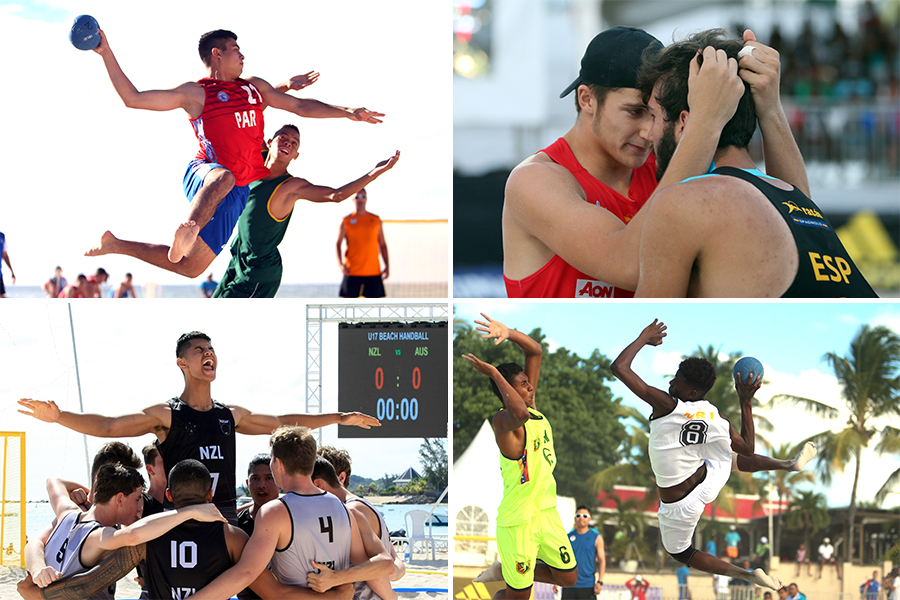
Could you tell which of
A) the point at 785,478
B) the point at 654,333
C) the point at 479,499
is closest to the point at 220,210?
the point at 479,499

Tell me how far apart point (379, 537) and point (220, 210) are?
54.2 inches

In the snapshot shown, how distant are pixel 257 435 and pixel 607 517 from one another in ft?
4.54

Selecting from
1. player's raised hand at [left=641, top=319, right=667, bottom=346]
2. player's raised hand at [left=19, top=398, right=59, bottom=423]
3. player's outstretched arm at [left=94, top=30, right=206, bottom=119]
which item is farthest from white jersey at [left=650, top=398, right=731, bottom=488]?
player's raised hand at [left=19, top=398, right=59, bottom=423]

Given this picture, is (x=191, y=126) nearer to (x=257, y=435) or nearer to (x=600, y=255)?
(x=257, y=435)

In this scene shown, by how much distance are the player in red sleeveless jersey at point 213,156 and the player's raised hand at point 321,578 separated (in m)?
1.18

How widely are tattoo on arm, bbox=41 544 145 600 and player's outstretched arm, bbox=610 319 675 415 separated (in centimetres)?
184

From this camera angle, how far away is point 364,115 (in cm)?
300

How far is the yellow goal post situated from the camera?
3.00 m

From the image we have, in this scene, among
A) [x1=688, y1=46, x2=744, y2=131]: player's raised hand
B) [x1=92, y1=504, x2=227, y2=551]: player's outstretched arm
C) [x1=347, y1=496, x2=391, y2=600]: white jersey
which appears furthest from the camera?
[x1=347, y1=496, x2=391, y2=600]: white jersey

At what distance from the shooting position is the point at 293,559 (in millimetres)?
2652

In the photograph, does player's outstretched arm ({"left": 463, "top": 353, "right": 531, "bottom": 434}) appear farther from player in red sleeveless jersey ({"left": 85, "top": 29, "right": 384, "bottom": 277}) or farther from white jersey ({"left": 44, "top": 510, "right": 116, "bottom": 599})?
white jersey ({"left": 44, "top": 510, "right": 116, "bottom": 599})

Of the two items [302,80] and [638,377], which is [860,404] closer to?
[638,377]

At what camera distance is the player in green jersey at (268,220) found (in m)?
2.91

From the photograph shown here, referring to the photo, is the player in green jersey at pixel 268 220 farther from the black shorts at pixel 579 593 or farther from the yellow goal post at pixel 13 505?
the black shorts at pixel 579 593
